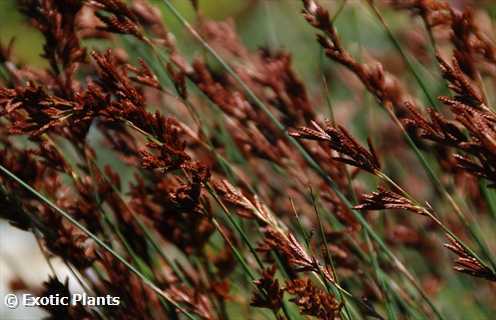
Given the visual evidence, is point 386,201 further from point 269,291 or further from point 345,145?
point 269,291

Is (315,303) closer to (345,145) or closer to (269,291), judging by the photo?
(269,291)

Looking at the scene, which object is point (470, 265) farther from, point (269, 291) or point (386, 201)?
point (269, 291)

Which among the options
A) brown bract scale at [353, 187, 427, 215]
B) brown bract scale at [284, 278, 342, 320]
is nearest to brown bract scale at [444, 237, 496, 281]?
brown bract scale at [353, 187, 427, 215]

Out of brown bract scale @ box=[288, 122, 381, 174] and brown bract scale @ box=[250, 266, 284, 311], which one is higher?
brown bract scale @ box=[288, 122, 381, 174]

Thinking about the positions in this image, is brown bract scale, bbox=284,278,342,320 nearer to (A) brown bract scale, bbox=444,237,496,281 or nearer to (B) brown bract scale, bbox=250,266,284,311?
(B) brown bract scale, bbox=250,266,284,311

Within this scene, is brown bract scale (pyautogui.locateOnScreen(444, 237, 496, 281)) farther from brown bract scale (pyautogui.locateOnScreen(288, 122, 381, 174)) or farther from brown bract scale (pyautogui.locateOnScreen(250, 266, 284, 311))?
brown bract scale (pyautogui.locateOnScreen(250, 266, 284, 311))

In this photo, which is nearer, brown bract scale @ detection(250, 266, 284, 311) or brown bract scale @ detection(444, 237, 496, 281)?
→ brown bract scale @ detection(444, 237, 496, 281)

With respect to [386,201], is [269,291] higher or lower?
lower

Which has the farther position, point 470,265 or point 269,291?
point 269,291

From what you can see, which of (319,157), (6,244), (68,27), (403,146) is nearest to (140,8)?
(68,27)

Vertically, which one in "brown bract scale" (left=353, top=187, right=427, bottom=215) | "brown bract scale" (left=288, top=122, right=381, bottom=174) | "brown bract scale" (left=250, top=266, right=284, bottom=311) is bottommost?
"brown bract scale" (left=250, top=266, right=284, bottom=311)

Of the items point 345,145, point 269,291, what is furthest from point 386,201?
point 269,291

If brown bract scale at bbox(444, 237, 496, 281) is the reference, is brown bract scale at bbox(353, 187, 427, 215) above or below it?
above

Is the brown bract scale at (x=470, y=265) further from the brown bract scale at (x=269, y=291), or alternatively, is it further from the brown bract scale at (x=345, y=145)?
the brown bract scale at (x=269, y=291)
